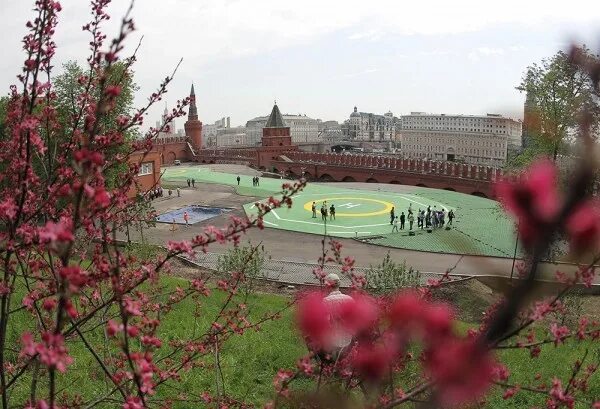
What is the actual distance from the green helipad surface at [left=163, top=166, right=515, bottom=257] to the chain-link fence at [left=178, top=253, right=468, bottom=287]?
106 inches

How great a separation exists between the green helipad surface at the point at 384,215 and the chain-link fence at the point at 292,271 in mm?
2689

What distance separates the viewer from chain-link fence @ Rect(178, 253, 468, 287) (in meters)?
18.7

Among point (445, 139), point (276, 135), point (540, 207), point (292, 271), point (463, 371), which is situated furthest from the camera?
point (445, 139)

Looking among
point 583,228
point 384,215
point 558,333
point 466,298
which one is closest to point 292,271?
point 466,298

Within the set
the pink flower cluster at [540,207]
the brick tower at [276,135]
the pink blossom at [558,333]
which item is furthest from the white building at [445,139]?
the pink flower cluster at [540,207]

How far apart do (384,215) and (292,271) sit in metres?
10.5

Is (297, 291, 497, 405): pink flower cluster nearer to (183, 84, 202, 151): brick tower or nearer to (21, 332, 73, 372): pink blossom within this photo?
(21, 332, 73, 372): pink blossom

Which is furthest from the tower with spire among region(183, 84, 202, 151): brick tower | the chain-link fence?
region(183, 84, 202, 151): brick tower

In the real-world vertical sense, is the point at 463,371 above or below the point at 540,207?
below

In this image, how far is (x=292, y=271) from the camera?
1992cm

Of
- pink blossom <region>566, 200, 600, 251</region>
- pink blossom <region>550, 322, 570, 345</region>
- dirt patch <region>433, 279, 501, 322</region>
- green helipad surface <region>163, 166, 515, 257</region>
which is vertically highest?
pink blossom <region>566, 200, 600, 251</region>

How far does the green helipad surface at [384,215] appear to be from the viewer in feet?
77.3

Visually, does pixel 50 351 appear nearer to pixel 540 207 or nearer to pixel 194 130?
pixel 540 207

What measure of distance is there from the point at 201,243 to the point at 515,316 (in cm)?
253
